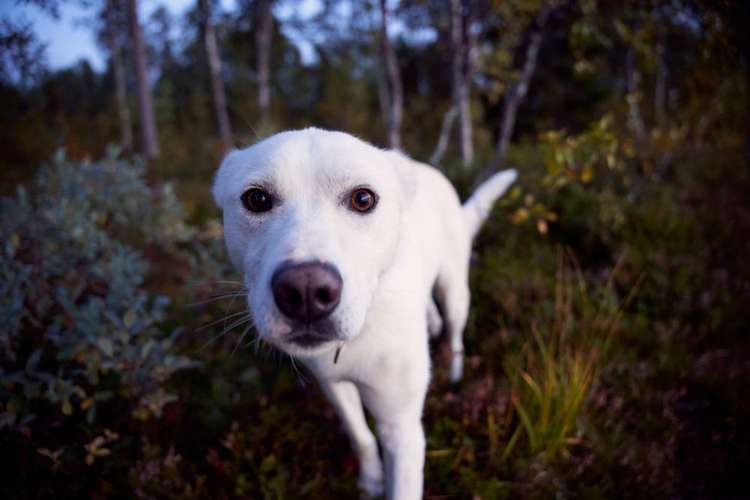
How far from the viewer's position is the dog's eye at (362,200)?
5.49ft

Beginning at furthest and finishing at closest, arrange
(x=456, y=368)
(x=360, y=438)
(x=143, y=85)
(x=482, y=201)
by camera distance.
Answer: (x=143, y=85), (x=482, y=201), (x=456, y=368), (x=360, y=438)

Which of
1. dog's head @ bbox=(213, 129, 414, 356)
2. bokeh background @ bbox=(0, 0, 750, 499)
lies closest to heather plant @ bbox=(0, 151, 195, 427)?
bokeh background @ bbox=(0, 0, 750, 499)

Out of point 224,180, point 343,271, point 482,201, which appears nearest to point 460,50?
point 482,201

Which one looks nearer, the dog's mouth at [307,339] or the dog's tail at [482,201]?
the dog's mouth at [307,339]

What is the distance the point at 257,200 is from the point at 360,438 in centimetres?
141

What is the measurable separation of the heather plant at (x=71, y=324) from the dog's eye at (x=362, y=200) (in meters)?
1.50

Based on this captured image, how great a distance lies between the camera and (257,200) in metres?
1.68

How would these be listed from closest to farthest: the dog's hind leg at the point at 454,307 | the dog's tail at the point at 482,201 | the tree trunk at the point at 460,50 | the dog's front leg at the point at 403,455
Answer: the dog's front leg at the point at 403,455 < the dog's hind leg at the point at 454,307 < the dog's tail at the point at 482,201 < the tree trunk at the point at 460,50

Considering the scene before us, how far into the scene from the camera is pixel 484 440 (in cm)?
246

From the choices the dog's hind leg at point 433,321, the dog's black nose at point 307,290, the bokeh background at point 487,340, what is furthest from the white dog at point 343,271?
the dog's hind leg at point 433,321

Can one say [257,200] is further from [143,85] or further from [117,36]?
[117,36]

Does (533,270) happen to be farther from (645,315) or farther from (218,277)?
(218,277)

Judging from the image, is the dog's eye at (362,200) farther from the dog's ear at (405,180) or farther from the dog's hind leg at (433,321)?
the dog's hind leg at (433,321)

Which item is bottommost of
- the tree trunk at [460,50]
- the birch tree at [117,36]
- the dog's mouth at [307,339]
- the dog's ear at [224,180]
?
the dog's mouth at [307,339]
